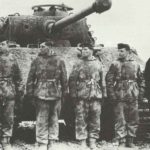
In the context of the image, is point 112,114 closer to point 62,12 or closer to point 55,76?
point 55,76

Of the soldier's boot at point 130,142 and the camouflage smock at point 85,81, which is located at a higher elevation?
the camouflage smock at point 85,81

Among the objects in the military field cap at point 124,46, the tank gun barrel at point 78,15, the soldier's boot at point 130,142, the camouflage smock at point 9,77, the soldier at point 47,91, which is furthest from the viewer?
the military field cap at point 124,46

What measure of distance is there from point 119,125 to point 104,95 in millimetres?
828

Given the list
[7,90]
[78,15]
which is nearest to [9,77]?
[7,90]

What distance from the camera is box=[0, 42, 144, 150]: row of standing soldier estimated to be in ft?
33.9

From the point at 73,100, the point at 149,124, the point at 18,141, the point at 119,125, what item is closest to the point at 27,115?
the point at 18,141

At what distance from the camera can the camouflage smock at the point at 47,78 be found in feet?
33.7

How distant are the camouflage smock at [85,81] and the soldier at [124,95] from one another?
410 mm

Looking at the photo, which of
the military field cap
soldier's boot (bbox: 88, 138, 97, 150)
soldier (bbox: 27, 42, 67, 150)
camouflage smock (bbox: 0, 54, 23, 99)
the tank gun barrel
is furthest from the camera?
the military field cap

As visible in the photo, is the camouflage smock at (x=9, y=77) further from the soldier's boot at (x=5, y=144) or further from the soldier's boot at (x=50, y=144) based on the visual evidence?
the soldier's boot at (x=50, y=144)

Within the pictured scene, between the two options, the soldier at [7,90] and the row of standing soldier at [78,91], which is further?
the soldier at [7,90]

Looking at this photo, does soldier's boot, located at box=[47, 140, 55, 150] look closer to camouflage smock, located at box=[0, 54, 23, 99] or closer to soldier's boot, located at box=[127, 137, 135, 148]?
camouflage smock, located at box=[0, 54, 23, 99]

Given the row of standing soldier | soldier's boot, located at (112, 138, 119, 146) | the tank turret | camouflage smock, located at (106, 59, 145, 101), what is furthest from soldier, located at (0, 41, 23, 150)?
soldier's boot, located at (112, 138, 119, 146)

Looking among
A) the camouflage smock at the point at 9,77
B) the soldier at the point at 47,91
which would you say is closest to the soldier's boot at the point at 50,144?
the soldier at the point at 47,91
